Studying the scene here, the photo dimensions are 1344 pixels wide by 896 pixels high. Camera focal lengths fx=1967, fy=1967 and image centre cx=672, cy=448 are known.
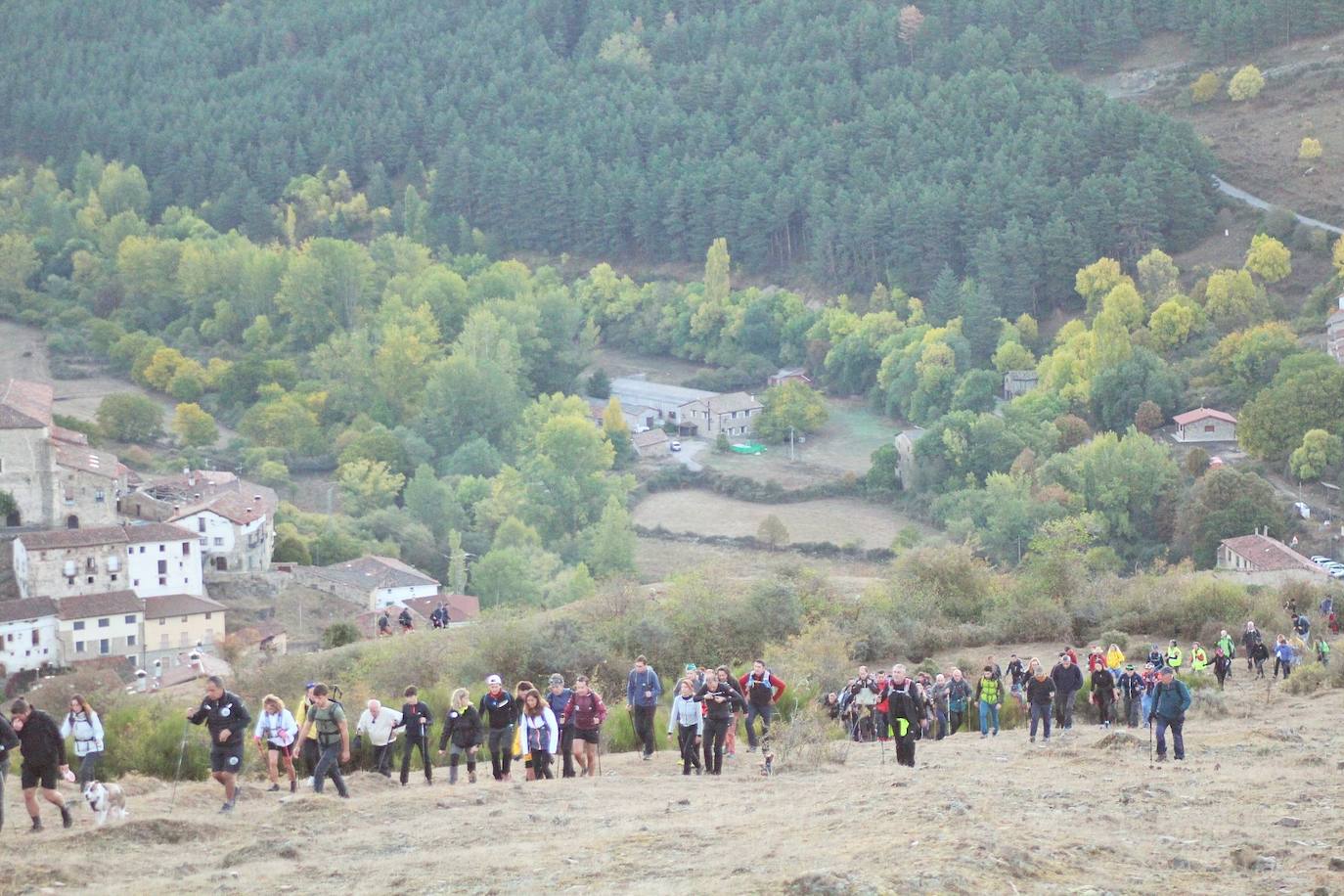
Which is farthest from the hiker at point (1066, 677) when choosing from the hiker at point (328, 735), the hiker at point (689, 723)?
the hiker at point (328, 735)

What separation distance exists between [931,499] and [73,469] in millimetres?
23718

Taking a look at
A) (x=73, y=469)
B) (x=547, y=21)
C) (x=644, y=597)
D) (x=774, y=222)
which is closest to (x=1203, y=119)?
(x=774, y=222)

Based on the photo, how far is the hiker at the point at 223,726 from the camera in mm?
15672

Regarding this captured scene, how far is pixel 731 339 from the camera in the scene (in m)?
75.8

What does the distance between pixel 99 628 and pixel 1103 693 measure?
1062 inches

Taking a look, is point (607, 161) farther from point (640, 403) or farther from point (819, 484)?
point (819, 484)

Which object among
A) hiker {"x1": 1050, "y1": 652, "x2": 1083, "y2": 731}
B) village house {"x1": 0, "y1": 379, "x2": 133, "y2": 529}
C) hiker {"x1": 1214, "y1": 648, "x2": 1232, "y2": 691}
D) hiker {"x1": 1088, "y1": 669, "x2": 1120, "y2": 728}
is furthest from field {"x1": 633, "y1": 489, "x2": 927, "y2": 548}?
hiker {"x1": 1050, "y1": 652, "x2": 1083, "y2": 731}

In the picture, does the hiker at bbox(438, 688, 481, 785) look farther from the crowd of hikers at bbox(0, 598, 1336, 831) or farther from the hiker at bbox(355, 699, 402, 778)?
the hiker at bbox(355, 699, 402, 778)

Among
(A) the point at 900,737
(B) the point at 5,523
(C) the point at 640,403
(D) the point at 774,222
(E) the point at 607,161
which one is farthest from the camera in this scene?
(E) the point at 607,161

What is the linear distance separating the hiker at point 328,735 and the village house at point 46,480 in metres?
32.2

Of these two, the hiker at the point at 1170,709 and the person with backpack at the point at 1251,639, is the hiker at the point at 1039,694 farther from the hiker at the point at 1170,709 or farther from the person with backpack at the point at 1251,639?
the person with backpack at the point at 1251,639

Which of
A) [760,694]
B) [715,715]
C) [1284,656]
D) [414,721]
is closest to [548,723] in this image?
[414,721]

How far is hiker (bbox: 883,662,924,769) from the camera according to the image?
17.3 meters

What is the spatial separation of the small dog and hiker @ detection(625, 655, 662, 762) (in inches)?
189
